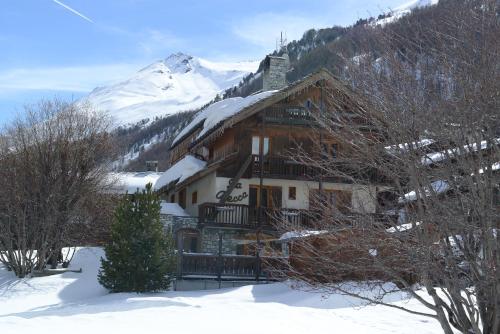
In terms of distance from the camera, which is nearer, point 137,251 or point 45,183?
point 137,251

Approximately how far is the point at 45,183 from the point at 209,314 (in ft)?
46.0

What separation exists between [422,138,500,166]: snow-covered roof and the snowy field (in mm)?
4163

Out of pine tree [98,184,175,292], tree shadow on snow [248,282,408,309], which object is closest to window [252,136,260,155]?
pine tree [98,184,175,292]

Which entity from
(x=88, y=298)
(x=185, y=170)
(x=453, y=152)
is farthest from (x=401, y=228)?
(x=185, y=170)

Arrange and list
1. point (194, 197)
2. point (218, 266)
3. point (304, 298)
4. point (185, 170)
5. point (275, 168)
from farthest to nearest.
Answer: point (194, 197), point (185, 170), point (275, 168), point (218, 266), point (304, 298)

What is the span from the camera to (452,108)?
7754 mm

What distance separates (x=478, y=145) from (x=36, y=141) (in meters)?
22.2

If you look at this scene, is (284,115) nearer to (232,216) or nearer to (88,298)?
(232,216)

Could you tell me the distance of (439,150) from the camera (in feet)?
27.1

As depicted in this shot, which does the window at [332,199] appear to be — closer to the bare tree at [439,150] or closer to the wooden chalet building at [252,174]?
the bare tree at [439,150]

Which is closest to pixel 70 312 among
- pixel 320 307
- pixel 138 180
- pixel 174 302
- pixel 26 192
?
pixel 174 302

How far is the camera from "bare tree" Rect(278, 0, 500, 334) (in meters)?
7.64

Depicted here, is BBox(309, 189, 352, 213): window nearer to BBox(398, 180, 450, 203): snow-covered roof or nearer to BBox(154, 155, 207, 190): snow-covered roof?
BBox(398, 180, 450, 203): snow-covered roof

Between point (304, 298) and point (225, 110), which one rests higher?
point (225, 110)
